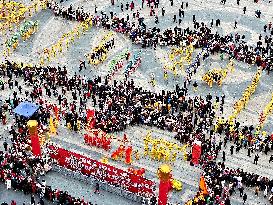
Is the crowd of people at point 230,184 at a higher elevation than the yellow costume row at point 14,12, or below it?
below

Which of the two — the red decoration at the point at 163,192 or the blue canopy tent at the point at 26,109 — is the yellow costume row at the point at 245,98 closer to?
the red decoration at the point at 163,192

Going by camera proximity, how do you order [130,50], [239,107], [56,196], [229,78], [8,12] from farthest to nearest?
[8,12] → [130,50] → [229,78] → [239,107] → [56,196]

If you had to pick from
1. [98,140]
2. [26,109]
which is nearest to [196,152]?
[98,140]

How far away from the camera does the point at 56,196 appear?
40.6 meters

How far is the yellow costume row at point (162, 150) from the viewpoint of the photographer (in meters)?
44.2

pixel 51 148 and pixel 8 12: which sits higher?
pixel 8 12

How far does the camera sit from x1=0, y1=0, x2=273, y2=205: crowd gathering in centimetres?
4156

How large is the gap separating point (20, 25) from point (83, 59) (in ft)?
29.2

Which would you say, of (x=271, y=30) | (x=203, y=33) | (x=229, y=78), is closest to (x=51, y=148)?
(x=229, y=78)

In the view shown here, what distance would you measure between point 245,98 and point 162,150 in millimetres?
9823

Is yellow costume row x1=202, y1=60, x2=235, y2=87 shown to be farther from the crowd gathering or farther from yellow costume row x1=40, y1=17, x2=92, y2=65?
yellow costume row x1=40, y1=17, x2=92, y2=65

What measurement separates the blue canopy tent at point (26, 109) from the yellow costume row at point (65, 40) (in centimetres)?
871

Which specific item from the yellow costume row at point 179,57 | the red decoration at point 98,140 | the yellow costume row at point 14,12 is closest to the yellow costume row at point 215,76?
the yellow costume row at point 179,57

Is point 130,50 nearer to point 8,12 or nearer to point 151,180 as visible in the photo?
point 8,12
